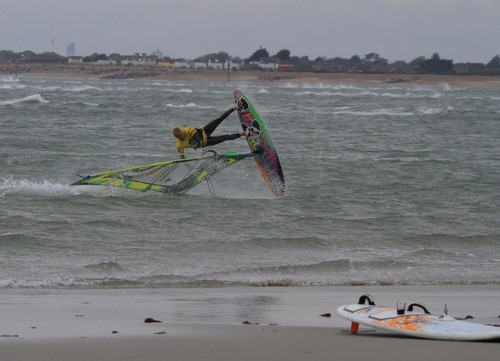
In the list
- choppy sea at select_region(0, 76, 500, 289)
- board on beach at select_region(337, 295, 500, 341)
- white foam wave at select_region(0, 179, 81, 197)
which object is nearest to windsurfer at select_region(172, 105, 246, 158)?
choppy sea at select_region(0, 76, 500, 289)

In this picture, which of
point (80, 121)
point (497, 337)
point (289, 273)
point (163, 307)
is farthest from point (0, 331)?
point (80, 121)

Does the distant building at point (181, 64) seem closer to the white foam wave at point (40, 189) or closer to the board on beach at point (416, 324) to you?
the white foam wave at point (40, 189)

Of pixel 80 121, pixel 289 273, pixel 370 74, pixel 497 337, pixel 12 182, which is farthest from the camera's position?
pixel 370 74

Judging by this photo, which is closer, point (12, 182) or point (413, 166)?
point (12, 182)

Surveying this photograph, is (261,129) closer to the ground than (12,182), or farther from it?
farther from it

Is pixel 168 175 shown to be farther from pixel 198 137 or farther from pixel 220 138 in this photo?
pixel 220 138

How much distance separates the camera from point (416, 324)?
5.89 metres

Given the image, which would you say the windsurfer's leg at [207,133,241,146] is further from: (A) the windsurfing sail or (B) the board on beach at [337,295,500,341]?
(B) the board on beach at [337,295,500,341]

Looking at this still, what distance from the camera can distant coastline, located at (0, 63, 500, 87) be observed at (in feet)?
459

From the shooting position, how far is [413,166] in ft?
72.6

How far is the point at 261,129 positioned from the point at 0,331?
993 centimetres

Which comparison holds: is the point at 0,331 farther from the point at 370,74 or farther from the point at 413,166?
the point at 370,74

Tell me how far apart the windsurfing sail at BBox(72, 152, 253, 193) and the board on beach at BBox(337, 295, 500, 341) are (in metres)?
9.53

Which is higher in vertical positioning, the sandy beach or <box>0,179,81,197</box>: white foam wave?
A: the sandy beach
